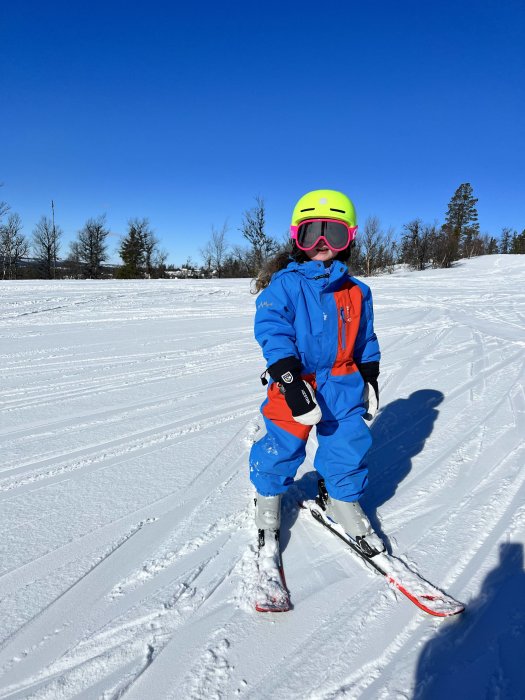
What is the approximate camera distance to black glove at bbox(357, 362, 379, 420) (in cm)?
212

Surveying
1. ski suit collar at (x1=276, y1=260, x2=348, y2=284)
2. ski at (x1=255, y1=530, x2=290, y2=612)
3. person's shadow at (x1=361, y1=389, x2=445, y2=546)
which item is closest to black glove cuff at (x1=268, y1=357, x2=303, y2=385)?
ski suit collar at (x1=276, y1=260, x2=348, y2=284)

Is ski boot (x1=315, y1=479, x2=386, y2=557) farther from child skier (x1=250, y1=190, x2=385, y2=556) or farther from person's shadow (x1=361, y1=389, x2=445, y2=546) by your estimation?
person's shadow (x1=361, y1=389, x2=445, y2=546)

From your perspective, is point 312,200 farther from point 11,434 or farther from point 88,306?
point 88,306

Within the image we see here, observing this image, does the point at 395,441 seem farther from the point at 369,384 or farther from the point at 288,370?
the point at 288,370

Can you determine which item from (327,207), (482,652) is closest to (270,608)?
(482,652)

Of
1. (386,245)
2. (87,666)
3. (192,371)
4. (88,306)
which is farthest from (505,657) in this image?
(386,245)

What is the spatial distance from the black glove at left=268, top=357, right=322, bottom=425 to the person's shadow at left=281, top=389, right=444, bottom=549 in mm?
806

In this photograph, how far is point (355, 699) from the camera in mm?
1352

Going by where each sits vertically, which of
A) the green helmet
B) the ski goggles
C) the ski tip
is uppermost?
the green helmet

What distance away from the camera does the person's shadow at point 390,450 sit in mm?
2490

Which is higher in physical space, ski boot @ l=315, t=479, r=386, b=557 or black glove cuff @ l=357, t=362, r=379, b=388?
black glove cuff @ l=357, t=362, r=379, b=388

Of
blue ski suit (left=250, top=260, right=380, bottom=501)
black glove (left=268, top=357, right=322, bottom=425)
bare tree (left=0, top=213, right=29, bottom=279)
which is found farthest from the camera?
bare tree (left=0, top=213, right=29, bottom=279)

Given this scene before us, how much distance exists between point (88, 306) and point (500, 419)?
33.8ft

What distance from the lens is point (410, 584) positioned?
180 cm
